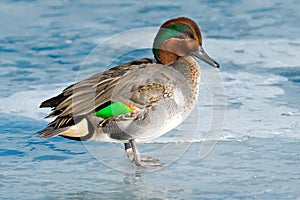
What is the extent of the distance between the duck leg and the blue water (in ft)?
0.21

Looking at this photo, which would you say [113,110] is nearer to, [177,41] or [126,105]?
[126,105]

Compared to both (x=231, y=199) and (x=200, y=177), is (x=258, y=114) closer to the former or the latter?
(x=200, y=177)

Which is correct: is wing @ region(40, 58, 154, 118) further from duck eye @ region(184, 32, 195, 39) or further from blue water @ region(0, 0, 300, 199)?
blue water @ region(0, 0, 300, 199)

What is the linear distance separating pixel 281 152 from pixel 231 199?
3.31ft

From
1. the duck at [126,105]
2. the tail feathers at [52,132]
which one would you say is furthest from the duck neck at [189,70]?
the tail feathers at [52,132]

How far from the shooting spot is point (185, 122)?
19.1 ft

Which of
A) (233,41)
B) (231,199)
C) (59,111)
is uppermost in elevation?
(59,111)

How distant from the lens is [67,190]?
4.46m

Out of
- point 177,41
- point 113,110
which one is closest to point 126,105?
point 113,110

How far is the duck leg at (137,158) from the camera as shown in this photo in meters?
4.84

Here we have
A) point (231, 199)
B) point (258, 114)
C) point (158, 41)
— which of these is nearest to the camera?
point (231, 199)

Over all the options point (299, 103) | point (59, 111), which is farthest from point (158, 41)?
point (299, 103)

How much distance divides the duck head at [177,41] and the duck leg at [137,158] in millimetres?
587

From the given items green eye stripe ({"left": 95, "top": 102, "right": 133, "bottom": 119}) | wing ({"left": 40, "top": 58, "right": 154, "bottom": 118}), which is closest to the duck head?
wing ({"left": 40, "top": 58, "right": 154, "bottom": 118})
